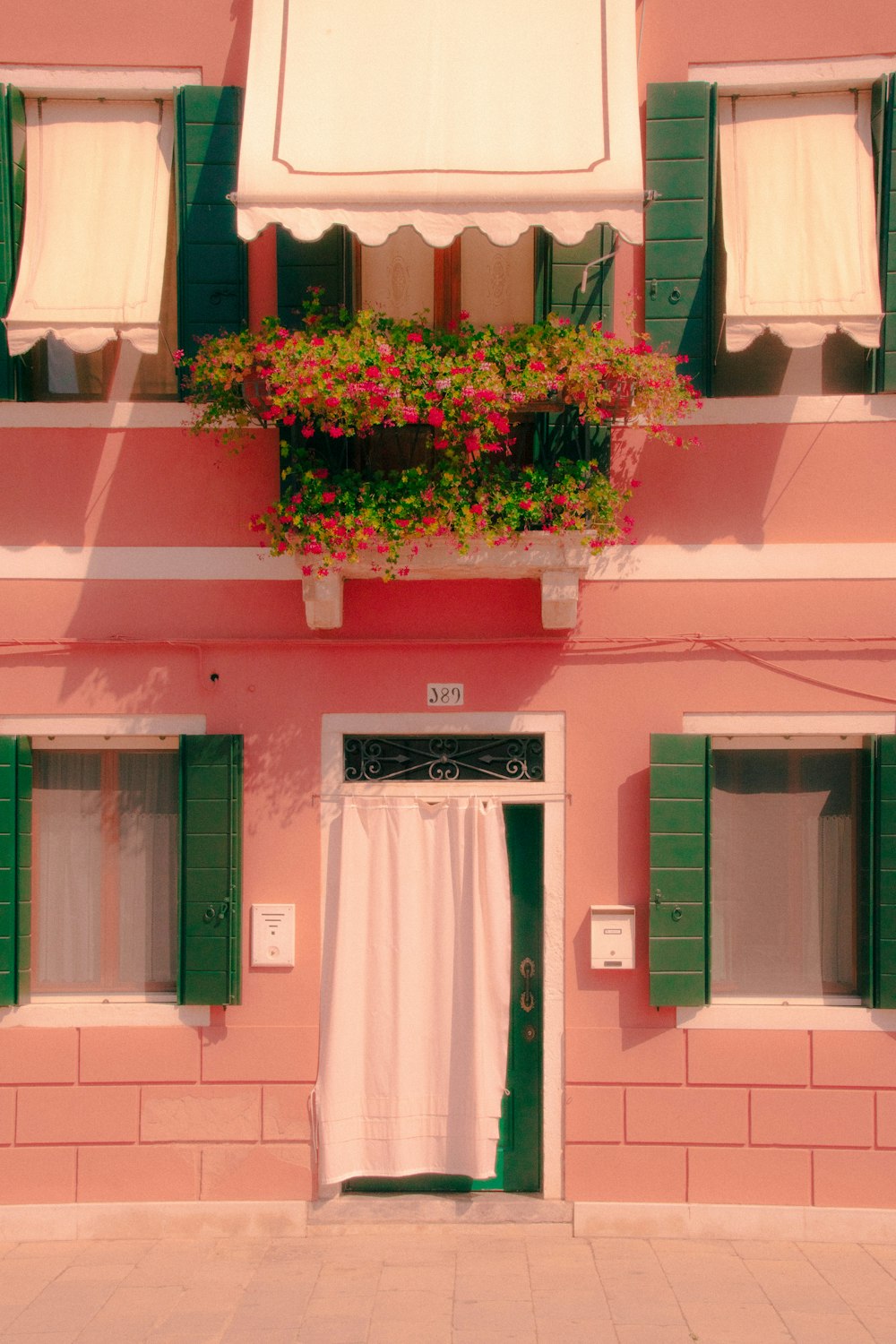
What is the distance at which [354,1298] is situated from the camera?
16.3ft

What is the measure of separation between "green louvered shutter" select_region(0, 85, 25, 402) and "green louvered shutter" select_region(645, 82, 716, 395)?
10.9ft

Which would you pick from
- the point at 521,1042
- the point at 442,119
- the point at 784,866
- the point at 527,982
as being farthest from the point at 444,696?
the point at 442,119

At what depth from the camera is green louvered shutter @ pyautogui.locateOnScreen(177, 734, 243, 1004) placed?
5629 millimetres

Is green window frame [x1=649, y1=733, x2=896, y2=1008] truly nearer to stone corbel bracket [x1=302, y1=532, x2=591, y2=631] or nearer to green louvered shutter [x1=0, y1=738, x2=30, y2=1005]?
stone corbel bracket [x1=302, y1=532, x2=591, y2=631]

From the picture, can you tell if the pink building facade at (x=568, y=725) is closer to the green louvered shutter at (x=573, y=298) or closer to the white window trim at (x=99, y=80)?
A: the white window trim at (x=99, y=80)

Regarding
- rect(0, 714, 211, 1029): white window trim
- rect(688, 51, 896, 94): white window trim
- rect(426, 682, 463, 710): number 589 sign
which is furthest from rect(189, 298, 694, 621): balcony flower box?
rect(688, 51, 896, 94): white window trim

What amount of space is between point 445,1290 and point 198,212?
18.0 feet

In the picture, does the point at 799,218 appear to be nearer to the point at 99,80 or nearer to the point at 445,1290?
the point at 99,80

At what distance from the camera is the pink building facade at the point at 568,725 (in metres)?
5.63

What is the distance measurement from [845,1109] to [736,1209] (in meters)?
0.76

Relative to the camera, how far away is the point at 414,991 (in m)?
5.69

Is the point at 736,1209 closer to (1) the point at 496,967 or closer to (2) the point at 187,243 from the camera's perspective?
(1) the point at 496,967

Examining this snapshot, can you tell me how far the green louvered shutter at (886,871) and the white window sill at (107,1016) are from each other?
3489 millimetres

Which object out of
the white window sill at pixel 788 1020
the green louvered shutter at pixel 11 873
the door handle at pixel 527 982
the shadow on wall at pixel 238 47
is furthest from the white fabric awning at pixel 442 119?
the white window sill at pixel 788 1020
